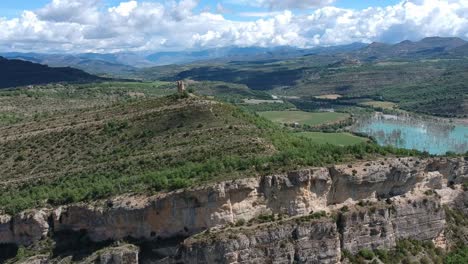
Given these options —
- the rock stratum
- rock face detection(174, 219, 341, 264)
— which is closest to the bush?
the rock stratum

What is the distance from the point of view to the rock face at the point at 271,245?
44062mm

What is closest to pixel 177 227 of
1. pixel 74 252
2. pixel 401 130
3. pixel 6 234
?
pixel 74 252

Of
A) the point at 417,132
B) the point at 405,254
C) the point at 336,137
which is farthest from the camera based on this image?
the point at 417,132

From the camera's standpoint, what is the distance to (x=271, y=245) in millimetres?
45156

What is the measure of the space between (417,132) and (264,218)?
422 feet

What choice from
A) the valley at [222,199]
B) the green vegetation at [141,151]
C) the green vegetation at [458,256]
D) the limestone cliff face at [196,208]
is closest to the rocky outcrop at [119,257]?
the valley at [222,199]

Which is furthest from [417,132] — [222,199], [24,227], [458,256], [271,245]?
[24,227]

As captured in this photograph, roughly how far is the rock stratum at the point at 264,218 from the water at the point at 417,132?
81471mm

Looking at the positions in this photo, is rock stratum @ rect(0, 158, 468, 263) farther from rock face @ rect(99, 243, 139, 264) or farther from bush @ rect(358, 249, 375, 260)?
bush @ rect(358, 249, 375, 260)

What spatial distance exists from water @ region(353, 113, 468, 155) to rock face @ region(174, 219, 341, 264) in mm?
89012

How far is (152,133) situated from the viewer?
64562mm

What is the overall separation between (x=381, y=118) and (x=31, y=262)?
16255cm

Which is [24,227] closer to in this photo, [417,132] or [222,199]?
[222,199]

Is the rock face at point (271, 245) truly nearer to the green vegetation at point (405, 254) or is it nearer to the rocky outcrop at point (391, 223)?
the rocky outcrop at point (391, 223)
